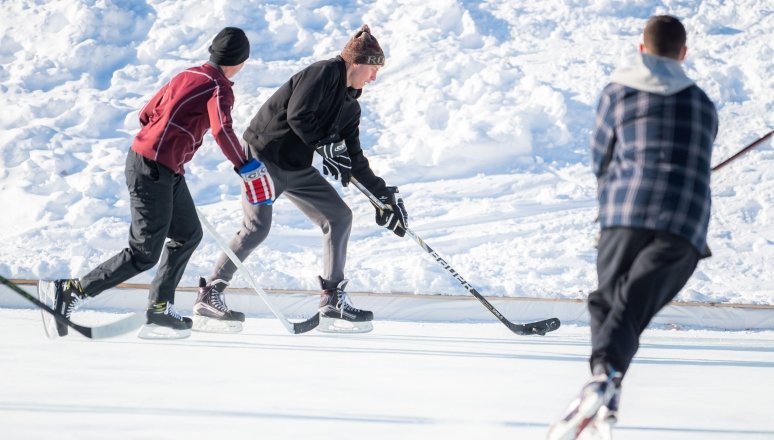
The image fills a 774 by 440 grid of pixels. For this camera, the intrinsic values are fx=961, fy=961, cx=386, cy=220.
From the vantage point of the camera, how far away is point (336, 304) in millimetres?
4152

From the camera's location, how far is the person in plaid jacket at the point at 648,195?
1997 millimetres

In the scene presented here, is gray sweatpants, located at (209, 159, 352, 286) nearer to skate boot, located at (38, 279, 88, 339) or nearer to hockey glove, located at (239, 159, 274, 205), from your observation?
hockey glove, located at (239, 159, 274, 205)

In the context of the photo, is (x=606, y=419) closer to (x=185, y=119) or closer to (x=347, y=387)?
(x=347, y=387)

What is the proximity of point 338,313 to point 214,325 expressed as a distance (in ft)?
1.74

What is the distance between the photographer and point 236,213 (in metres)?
8.68

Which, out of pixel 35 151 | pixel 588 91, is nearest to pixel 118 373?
pixel 35 151

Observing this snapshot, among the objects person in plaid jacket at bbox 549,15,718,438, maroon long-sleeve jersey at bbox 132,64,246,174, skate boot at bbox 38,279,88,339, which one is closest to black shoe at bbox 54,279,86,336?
skate boot at bbox 38,279,88,339

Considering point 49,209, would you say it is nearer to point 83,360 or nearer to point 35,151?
point 35,151

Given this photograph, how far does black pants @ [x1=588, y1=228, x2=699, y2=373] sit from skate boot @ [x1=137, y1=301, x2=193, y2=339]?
2.00m

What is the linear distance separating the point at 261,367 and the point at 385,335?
1329 mm

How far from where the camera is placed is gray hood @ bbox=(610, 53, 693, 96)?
2.07 m

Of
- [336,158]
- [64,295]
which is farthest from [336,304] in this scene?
[64,295]

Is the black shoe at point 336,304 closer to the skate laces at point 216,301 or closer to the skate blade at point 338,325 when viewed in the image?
the skate blade at point 338,325

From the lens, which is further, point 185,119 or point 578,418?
point 185,119
